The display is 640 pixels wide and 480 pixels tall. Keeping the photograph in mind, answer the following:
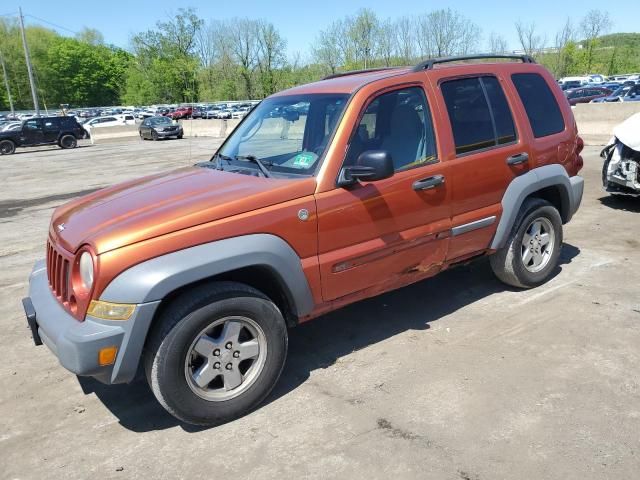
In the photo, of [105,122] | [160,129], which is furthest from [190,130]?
[105,122]

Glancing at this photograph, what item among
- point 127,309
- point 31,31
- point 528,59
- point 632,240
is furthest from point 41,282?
point 31,31

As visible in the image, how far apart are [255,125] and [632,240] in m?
4.73

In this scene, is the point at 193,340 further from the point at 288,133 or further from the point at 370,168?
the point at 288,133

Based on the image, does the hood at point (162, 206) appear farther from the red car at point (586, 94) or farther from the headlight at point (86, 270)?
the red car at point (586, 94)

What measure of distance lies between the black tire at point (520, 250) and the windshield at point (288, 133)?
1977 mm

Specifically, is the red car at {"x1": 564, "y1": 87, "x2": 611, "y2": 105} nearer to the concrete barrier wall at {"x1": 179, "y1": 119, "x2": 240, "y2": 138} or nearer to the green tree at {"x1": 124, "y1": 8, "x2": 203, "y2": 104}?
the concrete barrier wall at {"x1": 179, "y1": 119, "x2": 240, "y2": 138}

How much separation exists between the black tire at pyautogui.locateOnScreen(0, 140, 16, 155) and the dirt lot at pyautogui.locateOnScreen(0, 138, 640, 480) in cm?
2575

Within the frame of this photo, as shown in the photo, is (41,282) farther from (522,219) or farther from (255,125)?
(522,219)

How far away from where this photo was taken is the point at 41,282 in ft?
12.1

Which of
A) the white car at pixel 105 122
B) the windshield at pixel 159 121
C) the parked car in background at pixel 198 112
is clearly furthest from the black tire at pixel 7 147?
the parked car in background at pixel 198 112

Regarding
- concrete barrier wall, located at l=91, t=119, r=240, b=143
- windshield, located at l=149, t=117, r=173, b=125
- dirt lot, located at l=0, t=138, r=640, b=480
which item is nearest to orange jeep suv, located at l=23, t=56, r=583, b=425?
dirt lot, located at l=0, t=138, r=640, b=480

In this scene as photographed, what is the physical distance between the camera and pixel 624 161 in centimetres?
769

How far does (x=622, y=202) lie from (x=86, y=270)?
26.5 ft

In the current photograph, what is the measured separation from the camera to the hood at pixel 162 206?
3.06m
